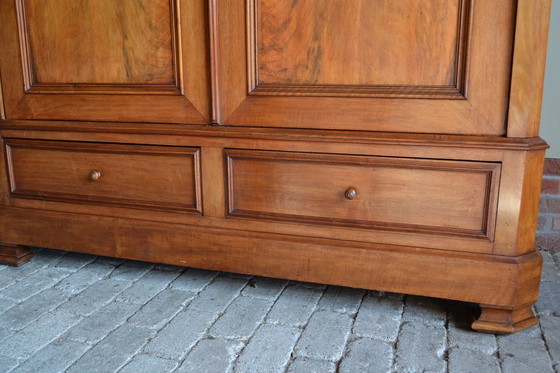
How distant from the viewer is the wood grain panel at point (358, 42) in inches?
56.9

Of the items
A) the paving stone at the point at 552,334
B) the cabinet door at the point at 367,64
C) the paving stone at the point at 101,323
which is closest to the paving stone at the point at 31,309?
the paving stone at the point at 101,323

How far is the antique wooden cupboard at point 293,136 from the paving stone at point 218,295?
4.1 inches

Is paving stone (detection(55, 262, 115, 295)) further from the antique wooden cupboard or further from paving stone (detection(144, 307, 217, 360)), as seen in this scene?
paving stone (detection(144, 307, 217, 360))

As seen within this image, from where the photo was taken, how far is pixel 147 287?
1842 mm

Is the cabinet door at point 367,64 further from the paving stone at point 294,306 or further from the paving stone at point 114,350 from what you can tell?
the paving stone at point 114,350

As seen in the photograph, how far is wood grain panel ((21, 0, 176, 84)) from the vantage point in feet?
5.55

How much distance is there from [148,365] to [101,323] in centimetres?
30

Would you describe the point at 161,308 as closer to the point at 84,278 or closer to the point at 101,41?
the point at 84,278

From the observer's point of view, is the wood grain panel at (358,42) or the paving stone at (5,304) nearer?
the wood grain panel at (358,42)

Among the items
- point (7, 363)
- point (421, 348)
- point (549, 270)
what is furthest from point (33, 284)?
point (549, 270)

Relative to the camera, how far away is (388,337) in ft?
4.95

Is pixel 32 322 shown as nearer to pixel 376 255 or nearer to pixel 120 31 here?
pixel 120 31

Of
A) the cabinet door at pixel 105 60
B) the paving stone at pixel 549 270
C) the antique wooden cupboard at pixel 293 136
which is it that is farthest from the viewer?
the paving stone at pixel 549 270

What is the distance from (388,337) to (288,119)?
2.36 ft
